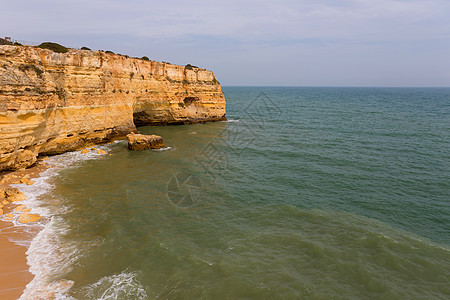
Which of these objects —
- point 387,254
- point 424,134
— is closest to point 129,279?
point 387,254

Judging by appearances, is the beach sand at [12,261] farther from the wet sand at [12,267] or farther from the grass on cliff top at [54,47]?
the grass on cliff top at [54,47]

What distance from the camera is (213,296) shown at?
10.6m

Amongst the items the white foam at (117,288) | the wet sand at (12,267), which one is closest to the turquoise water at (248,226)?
the white foam at (117,288)

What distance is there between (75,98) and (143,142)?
8579 mm

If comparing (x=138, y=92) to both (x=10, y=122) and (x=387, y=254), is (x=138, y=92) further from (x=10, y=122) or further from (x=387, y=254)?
(x=387, y=254)

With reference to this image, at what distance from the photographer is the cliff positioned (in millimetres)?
20484

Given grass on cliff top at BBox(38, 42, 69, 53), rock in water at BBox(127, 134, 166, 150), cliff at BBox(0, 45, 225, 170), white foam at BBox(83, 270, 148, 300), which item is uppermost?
grass on cliff top at BBox(38, 42, 69, 53)

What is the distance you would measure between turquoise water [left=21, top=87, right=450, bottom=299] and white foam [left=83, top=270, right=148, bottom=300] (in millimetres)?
44

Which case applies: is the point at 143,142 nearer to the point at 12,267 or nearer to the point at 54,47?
the point at 54,47

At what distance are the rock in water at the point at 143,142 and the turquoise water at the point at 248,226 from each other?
6.74ft

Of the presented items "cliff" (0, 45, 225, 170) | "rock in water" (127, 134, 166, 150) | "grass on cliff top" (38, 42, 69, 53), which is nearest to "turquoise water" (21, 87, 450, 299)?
"rock in water" (127, 134, 166, 150)

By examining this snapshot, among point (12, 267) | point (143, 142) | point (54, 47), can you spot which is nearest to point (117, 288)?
point (12, 267)

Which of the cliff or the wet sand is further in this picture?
the cliff

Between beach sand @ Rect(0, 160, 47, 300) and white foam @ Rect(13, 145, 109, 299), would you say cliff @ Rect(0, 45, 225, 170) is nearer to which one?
white foam @ Rect(13, 145, 109, 299)
